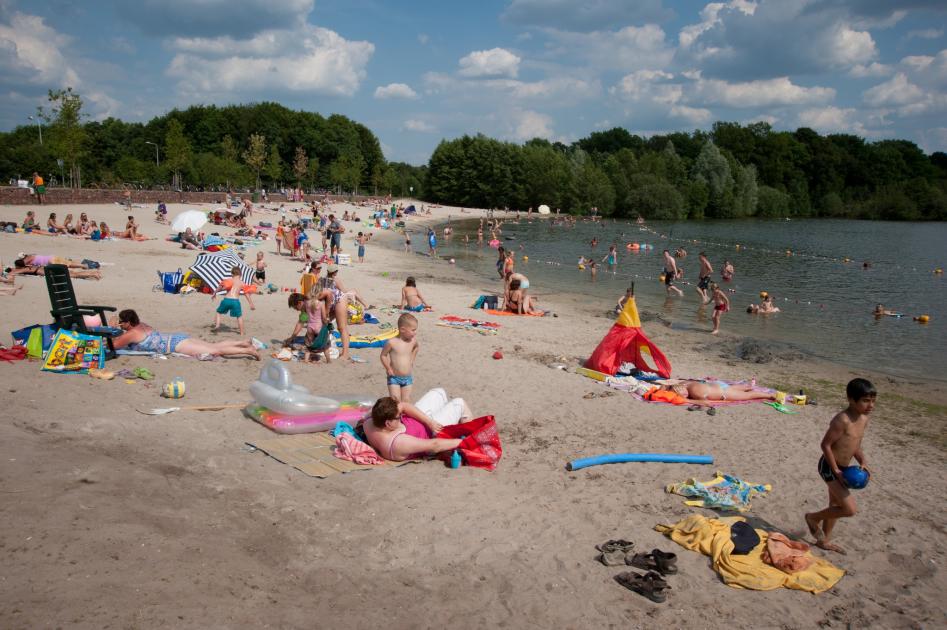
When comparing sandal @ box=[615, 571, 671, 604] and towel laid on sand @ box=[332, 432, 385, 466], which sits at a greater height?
towel laid on sand @ box=[332, 432, 385, 466]

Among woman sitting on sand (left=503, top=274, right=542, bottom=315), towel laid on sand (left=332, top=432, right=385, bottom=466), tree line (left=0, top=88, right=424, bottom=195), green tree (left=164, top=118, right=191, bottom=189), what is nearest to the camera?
towel laid on sand (left=332, top=432, right=385, bottom=466)

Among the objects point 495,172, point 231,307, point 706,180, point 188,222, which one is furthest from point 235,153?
point 231,307

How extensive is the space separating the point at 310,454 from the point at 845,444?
489 centimetres

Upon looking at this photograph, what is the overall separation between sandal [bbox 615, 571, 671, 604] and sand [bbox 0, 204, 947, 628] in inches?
2.9

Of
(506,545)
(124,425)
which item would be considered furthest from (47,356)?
(506,545)

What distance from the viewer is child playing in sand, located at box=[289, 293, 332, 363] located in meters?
9.82

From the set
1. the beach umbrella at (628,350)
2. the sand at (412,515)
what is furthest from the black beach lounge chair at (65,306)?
the beach umbrella at (628,350)

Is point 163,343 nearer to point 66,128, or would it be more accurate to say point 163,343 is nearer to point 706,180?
point 66,128

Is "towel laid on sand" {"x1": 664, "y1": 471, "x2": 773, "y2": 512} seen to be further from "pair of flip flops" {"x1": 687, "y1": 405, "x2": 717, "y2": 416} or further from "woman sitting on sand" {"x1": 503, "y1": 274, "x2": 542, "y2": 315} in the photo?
"woman sitting on sand" {"x1": 503, "y1": 274, "x2": 542, "y2": 315}

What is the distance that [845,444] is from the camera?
5125 mm

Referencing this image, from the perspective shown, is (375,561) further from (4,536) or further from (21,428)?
(21,428)

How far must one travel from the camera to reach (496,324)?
14055mm

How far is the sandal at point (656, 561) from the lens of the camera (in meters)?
4.82

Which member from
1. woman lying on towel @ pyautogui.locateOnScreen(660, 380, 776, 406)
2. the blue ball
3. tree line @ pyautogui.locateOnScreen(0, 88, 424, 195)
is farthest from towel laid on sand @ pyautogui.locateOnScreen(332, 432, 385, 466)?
tree line @ pyautogui.locateOnScreen(0, 88, 424, 195)
